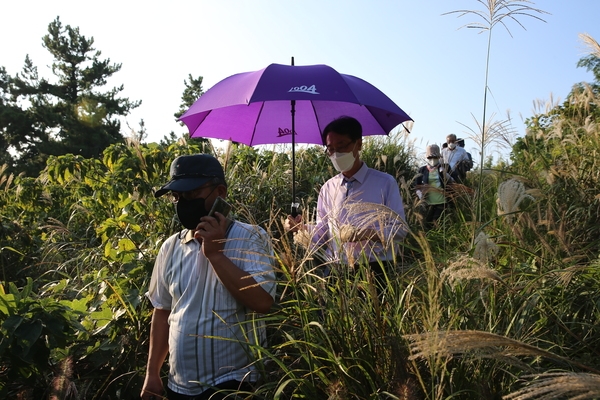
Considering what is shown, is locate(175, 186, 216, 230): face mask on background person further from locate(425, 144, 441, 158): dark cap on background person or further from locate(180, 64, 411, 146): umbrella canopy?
locate(425, 144, 441, 158): dark cap on background person

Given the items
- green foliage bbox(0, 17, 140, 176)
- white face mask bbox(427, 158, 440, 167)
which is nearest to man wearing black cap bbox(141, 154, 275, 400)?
white face mask bbox(427, 158, 440, 167)

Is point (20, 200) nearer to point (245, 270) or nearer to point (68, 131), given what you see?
point (245, 270)

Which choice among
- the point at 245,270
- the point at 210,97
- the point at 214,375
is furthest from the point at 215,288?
the point at 210,97

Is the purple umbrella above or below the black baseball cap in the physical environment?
above

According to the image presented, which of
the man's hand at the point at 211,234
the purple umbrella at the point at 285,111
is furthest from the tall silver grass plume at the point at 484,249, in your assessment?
the purple umbrella at the point at 285,111

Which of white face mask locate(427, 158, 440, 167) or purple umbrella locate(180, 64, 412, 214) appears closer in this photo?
Result: purple umbrella locate(180, 64, 412, 214)

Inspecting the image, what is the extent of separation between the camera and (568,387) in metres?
1.26

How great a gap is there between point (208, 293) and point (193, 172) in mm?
544

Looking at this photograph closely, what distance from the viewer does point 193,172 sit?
8.84ft

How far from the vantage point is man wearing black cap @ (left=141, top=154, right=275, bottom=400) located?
2.53m

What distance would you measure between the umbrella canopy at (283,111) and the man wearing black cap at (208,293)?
1547 mm

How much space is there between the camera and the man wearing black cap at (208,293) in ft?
8.29

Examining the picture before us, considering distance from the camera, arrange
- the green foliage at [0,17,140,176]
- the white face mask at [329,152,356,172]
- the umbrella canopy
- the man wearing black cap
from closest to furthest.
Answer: the man wearing black cap → the white face mask at [329,152,356,172] → the umbrella canopy → the green foliage at [0,17,140,176]

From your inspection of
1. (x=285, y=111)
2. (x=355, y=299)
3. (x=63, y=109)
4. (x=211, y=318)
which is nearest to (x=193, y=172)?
(x=211, y=318)
